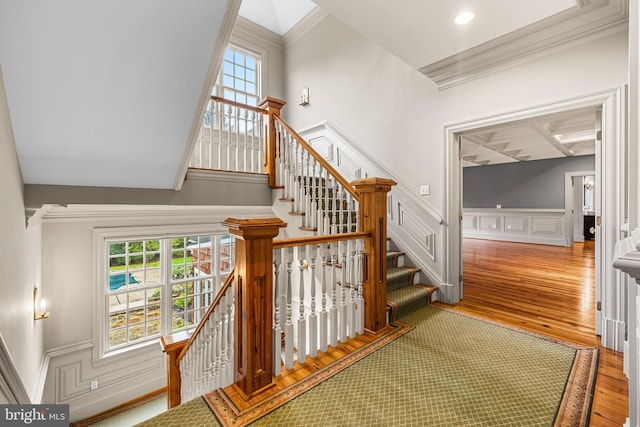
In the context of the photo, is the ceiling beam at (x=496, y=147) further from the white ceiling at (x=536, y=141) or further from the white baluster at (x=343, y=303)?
the white baluster at (x=343, y=303)

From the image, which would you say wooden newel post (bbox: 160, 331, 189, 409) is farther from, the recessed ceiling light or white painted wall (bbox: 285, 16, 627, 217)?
the recessed ceiling light

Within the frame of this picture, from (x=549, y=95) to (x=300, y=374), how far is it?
3089 mm


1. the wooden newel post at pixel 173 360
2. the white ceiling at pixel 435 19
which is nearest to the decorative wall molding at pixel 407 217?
the white ceiling at pixel 435 19

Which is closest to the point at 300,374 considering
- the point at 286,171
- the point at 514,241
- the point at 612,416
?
the point at 612,416

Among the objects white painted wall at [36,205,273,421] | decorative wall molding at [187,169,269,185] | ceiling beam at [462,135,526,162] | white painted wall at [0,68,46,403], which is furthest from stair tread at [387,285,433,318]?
ceiling beam at [462,135,526,162]

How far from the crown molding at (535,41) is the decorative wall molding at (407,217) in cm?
131

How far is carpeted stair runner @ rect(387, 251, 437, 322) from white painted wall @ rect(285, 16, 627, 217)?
79 cm

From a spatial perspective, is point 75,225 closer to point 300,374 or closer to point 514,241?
point 300,374

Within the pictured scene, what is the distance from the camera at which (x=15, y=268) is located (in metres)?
2.05

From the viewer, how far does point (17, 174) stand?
2.22m

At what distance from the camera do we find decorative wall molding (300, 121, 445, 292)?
328cm

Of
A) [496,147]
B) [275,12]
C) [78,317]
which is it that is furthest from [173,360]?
[496,147]

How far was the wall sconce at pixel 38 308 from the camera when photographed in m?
2.84

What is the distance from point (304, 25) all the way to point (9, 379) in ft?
19.8
